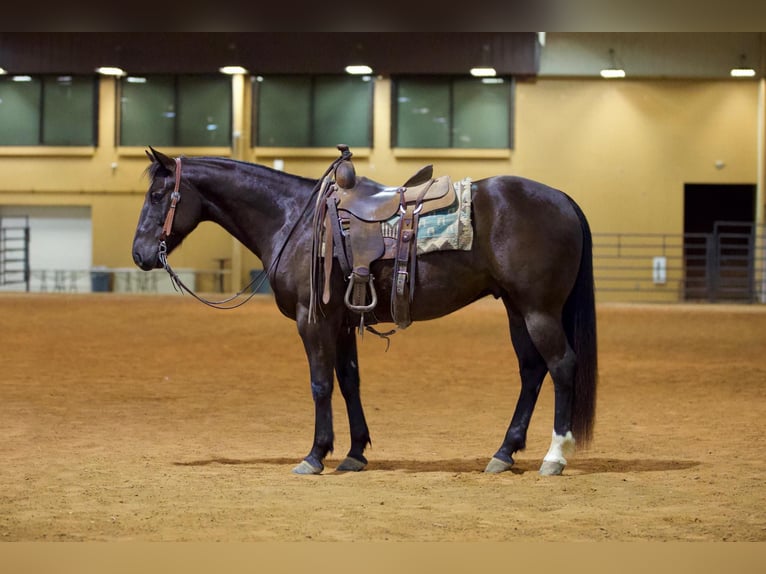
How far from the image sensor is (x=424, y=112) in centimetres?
2730

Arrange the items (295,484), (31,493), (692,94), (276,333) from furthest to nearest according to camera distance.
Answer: (692,94), (276,333), (295,484), (31,493)

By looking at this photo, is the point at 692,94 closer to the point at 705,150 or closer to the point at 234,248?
the point at 705,150

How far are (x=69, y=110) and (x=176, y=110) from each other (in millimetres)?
3053

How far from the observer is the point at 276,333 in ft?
51.2

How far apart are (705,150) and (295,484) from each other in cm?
2356

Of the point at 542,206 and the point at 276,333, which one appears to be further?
the point at 276,333

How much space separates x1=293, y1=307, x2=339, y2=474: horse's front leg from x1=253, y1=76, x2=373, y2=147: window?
22.0 meters

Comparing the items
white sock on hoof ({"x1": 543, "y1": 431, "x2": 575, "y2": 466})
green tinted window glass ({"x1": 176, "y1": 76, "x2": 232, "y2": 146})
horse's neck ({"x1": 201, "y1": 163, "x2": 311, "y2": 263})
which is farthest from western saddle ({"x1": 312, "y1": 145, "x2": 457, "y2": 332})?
green tinted window glass ({"x1": 176, "y1": 76, "x2": 232, "y2": 146})

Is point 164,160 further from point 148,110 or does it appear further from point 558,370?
point 148,110

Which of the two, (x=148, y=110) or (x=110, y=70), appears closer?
(x=110, y=70)

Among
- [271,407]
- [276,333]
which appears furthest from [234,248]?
[271,407]

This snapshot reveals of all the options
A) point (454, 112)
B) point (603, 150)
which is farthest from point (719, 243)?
point (454, 112)

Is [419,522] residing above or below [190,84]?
below
